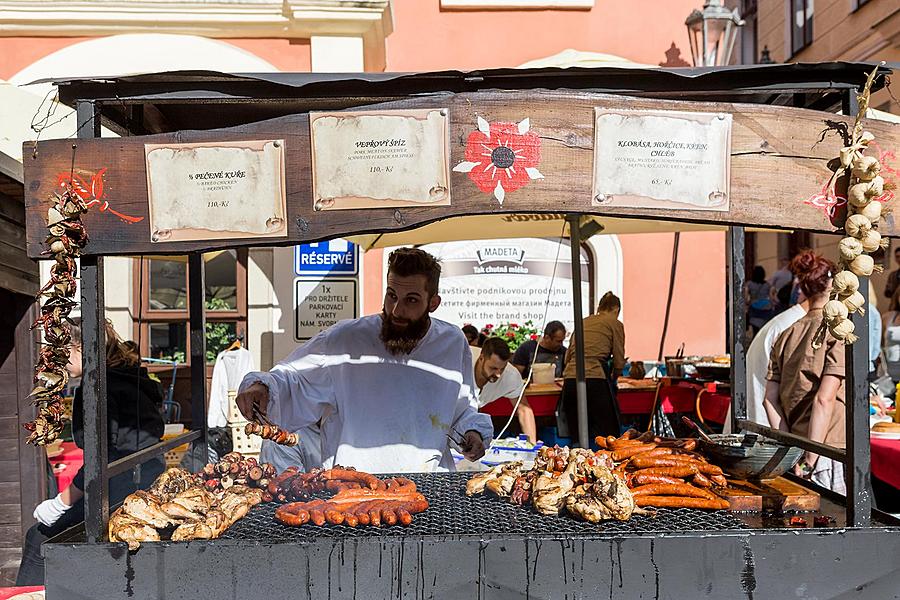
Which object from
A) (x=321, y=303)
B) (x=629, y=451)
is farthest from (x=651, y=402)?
(x=629, y=451)

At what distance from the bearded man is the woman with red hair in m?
1.94

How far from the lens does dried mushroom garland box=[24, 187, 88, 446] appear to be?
2297mm

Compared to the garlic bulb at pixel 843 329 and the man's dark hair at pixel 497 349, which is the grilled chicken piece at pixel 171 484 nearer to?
the garlic bulb at pixel 843 329

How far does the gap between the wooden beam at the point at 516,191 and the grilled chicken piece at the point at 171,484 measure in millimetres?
844

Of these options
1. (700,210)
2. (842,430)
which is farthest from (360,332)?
(842,430)

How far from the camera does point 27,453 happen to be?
4.62 metres

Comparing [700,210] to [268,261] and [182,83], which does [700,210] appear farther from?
[268,261]

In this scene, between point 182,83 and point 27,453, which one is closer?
point 182,83

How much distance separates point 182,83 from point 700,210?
62.3 inches

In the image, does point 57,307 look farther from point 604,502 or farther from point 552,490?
point 604,502

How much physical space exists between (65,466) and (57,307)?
3.33 metres

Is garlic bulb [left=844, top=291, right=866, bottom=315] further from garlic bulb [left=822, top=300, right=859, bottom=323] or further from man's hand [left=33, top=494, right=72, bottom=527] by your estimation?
man's hand [left=33, top=494, right=72, bottom=527]

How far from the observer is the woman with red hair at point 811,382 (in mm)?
4492

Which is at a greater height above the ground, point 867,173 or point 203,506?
point 867,173
